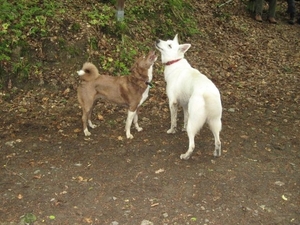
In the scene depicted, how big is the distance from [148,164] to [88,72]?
1.90 metres

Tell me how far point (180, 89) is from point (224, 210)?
2313mm

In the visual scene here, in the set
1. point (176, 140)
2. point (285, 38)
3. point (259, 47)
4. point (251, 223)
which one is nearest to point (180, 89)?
point (176, 140)

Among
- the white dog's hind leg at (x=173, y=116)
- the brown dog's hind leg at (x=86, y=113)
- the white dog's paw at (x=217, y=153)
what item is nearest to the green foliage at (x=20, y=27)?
the brown dog's hind leg at (x=86, y=113)

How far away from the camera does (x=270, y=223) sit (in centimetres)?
432

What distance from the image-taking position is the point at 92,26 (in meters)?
8.52

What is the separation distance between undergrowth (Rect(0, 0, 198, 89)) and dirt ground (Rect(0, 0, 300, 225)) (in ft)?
2.37

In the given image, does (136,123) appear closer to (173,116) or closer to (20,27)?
(173,116)

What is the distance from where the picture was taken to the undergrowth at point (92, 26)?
24.9ft

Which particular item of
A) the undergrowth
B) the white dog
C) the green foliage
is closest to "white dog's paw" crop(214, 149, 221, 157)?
the white dog

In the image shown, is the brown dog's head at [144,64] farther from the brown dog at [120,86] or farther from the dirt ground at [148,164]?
the dirt ground at [148,164]

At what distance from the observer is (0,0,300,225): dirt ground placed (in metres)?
4.46

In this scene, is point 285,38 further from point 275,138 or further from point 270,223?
point 270,223

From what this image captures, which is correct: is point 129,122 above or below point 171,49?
below

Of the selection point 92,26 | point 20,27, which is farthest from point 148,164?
point 20,27
